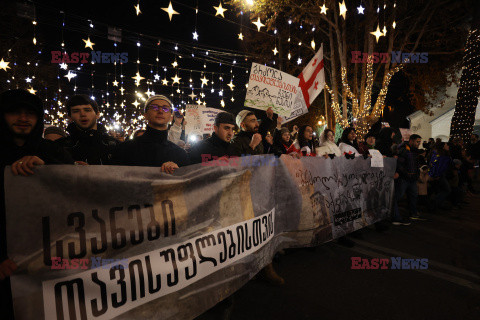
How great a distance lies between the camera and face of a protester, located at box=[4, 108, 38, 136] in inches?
73.6

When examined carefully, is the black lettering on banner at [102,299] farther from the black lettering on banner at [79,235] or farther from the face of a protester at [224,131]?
the face of a protester at [224,131]

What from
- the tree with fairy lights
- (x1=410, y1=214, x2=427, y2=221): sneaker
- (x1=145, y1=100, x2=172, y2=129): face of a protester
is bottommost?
(x1=410, y1=214, x2=427, y2=221): sneaker

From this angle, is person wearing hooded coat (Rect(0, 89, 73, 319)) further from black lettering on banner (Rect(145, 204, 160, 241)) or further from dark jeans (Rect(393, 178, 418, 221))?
dark jeans (Rect(393, 178, 418, 221))

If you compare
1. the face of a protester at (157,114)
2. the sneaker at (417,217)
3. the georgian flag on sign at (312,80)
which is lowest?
the sneaker at (417,217)

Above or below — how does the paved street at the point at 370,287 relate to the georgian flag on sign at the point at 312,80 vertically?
below

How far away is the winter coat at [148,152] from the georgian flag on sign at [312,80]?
5.32 metres

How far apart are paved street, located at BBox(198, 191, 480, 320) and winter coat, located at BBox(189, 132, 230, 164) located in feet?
5.54

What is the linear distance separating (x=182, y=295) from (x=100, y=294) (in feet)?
2.14

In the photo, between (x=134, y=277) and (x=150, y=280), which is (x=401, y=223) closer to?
(x=150, y=280)

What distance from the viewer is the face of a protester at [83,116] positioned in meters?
2.76

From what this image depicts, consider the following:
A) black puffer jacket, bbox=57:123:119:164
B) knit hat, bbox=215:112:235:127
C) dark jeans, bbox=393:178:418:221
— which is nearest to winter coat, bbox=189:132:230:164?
knit hat, bbox=215:112:235:127

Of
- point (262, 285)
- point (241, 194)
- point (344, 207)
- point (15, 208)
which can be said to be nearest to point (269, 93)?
point (344, 207)

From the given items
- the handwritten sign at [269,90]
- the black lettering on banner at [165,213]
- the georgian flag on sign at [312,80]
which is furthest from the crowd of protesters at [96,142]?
the georgian flag on sign at [312,80]

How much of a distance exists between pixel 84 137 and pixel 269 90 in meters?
3.87
